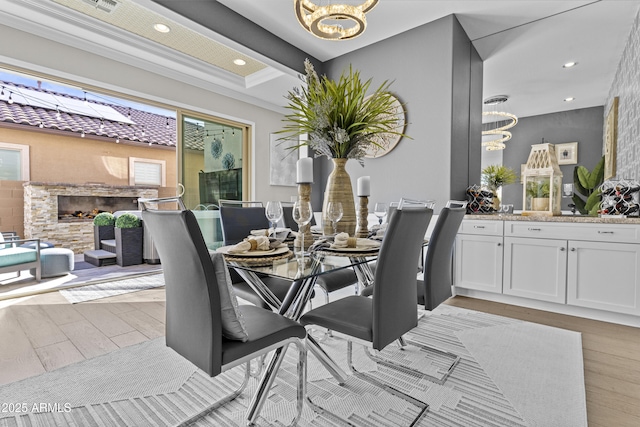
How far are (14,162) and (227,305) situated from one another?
25.5ft

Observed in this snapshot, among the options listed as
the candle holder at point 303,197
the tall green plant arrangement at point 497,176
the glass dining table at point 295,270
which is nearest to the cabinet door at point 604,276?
the tall green plant arrangement at point 497,176

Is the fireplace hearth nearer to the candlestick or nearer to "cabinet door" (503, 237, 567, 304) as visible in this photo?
the candlestick

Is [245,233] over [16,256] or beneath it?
over

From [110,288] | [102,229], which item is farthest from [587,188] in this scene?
[102,229]

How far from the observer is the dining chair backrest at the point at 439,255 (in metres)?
1.55

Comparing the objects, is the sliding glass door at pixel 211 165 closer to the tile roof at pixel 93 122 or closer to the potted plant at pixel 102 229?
the potted plant at pixel 102 229

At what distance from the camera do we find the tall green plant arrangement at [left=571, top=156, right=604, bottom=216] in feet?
8.80

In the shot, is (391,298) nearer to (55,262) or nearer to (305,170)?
(305,170)

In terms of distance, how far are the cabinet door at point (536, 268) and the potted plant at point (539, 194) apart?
344 mm

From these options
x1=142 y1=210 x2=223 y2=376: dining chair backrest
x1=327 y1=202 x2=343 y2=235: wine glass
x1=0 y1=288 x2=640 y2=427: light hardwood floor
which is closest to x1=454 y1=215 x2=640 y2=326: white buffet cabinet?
x1=0 y1=288 x2=640 y2=427: light hardwood floor

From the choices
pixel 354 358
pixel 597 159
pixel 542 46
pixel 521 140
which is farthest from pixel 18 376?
pixel 542 46

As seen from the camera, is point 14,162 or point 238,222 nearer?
point 238,222

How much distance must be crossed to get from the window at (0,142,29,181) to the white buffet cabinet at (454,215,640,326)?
791cm

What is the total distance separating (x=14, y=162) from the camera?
6.18 meters
